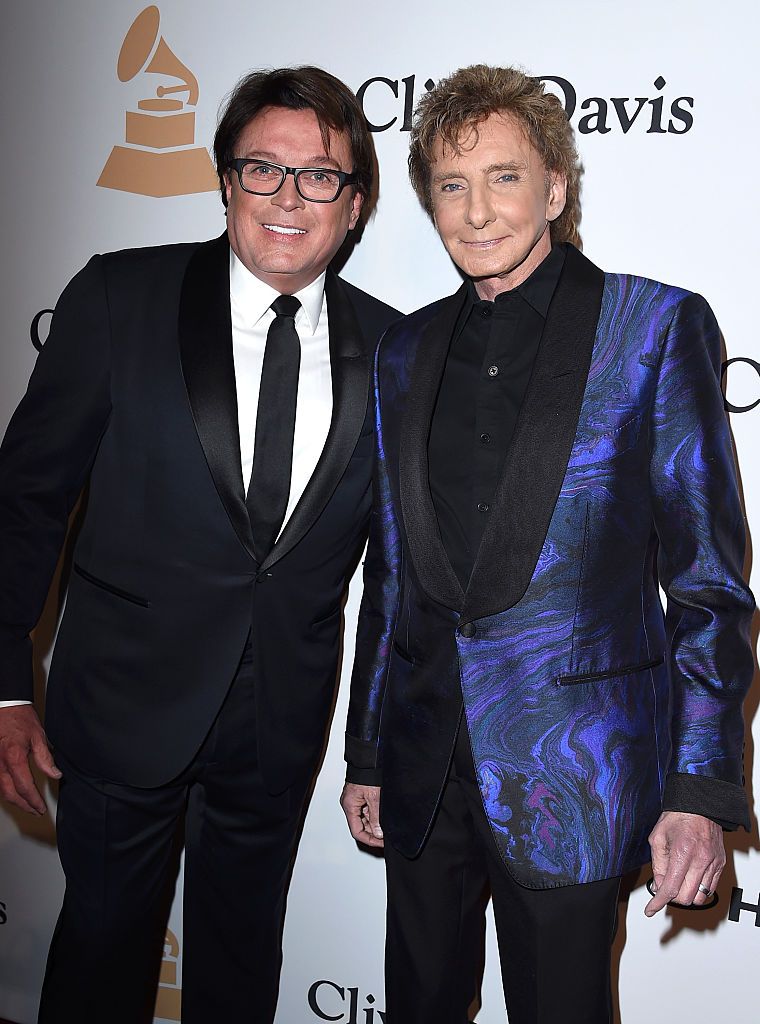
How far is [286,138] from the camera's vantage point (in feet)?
6.11

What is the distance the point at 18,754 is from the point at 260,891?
0.55m

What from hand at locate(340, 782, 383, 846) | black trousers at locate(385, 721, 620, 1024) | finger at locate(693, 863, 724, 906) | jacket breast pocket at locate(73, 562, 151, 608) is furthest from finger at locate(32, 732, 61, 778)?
finger at locate(693, 863, 724, 906)

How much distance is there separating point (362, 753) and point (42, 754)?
0.61 m

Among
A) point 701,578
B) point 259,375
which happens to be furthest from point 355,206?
point 701,578

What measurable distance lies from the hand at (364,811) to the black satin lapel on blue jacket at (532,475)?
0.47 meters

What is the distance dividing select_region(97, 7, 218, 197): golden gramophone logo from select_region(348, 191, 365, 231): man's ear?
0.45 m

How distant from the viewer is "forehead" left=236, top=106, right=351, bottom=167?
1859mm

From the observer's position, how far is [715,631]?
1486 millimetres

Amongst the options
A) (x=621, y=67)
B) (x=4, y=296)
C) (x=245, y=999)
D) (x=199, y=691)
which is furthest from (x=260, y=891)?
(x=621, y=67)

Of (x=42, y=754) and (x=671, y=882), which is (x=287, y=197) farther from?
(x=671, y=882)

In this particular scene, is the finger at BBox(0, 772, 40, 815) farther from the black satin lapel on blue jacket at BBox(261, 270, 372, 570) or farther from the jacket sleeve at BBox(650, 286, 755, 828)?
the jacket sleeve at BBox(650, 286, 755, 828)

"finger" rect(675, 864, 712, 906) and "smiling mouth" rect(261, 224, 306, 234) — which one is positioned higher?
"smiling mouth" rect(261, 224, 306, 234)

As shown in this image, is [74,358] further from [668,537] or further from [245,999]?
[245,999]

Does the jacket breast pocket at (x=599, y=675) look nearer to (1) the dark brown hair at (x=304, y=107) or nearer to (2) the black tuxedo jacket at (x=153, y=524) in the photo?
(2) the black tuxedo jacket at (x=153, y=524)
